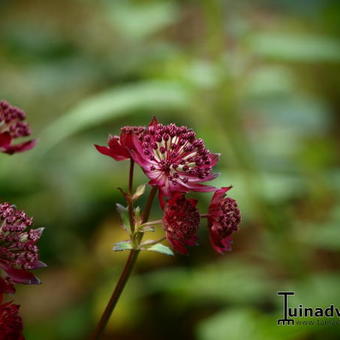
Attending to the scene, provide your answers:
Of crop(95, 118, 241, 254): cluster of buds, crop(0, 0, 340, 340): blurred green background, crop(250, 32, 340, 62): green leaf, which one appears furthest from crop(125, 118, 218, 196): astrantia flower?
crop(250, 32, 340, 62): green leaf

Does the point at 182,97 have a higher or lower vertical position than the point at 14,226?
higher

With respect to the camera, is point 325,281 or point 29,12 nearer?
point 325,281

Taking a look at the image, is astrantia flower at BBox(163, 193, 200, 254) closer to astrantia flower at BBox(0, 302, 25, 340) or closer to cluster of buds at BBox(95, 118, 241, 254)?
cluster of buds at BBox(95, 118, 241, 254)

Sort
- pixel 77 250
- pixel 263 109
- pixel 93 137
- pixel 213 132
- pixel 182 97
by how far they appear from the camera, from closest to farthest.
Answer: pixel 182 97
pixel 213 132
pixel 263 109
pixel 77 250
pixel 93 137

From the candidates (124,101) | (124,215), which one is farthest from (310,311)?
(124,215)

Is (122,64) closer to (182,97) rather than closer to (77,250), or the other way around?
(77,250)

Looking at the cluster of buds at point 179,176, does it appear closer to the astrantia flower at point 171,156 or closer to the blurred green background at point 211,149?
the astrantia flower at point 171,156

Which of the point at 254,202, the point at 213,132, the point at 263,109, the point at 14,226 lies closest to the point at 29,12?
the point at 263,109
